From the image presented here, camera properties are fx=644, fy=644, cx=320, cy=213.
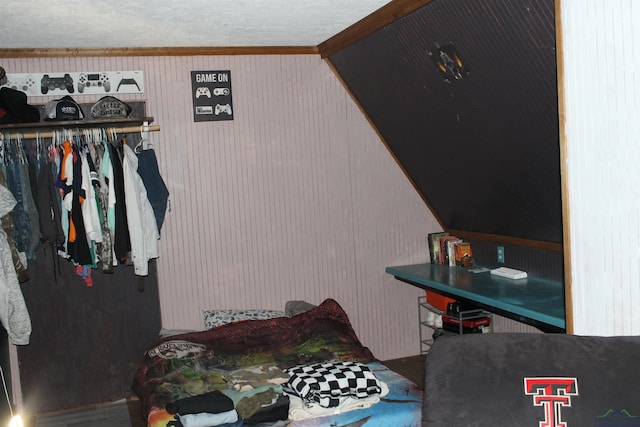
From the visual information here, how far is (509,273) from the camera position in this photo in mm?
4520

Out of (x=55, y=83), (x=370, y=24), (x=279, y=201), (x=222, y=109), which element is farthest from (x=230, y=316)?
(x=370, y=24)

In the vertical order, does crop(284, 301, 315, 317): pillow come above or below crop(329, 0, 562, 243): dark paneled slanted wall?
below

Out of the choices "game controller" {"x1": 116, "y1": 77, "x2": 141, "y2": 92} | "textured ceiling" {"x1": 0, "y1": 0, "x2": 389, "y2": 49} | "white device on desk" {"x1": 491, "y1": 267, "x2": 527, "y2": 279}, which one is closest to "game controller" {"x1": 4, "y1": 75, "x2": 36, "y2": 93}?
"textured ceiling" {"x1": 0, "y1": 0, "x2": 389, "y2": 49}

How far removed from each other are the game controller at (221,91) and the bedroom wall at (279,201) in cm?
9

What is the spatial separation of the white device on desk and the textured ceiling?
6.63 ft

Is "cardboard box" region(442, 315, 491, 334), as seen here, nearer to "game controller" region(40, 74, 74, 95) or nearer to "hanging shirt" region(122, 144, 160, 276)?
"hanging shirt" region(122, 144, 160, 276)

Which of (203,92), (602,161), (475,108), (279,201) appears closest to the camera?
(602,161)

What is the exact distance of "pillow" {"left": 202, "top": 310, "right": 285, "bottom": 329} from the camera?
15.4 feet

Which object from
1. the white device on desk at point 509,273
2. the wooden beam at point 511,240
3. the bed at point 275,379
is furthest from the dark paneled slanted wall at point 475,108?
the bed at point 275,379

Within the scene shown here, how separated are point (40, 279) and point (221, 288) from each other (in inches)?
50.3

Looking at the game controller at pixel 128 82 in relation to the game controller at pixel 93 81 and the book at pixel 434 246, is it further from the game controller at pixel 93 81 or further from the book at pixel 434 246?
the book at pixel 434 246

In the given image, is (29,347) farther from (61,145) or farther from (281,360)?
(281,360)

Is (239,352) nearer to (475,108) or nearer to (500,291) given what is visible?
(500,291)

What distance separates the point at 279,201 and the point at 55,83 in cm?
181
